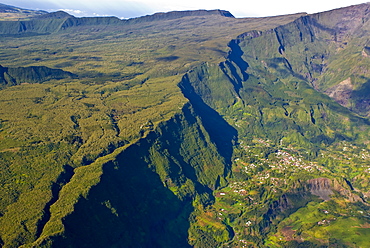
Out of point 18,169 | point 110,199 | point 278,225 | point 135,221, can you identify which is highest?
point 18,169

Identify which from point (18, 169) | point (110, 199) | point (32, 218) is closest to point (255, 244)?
point (110, 199)

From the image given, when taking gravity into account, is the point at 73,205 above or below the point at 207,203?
above

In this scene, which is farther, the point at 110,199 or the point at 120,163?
the point at 120,163

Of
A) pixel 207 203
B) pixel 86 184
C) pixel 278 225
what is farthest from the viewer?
pixel 207 203

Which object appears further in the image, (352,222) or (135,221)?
(352,222)

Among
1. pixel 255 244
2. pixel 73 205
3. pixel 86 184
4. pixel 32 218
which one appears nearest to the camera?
pixel 32 218

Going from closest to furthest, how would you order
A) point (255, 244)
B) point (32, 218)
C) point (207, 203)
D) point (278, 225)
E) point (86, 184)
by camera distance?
point (32, 218) → point (86, 184) → point (255, 244) → point (278, 225) → point (207, 203)

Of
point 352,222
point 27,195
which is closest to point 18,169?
point 27,195

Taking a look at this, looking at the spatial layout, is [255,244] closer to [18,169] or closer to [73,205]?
[73,205]

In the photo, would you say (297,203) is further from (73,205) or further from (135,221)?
(73,205)
